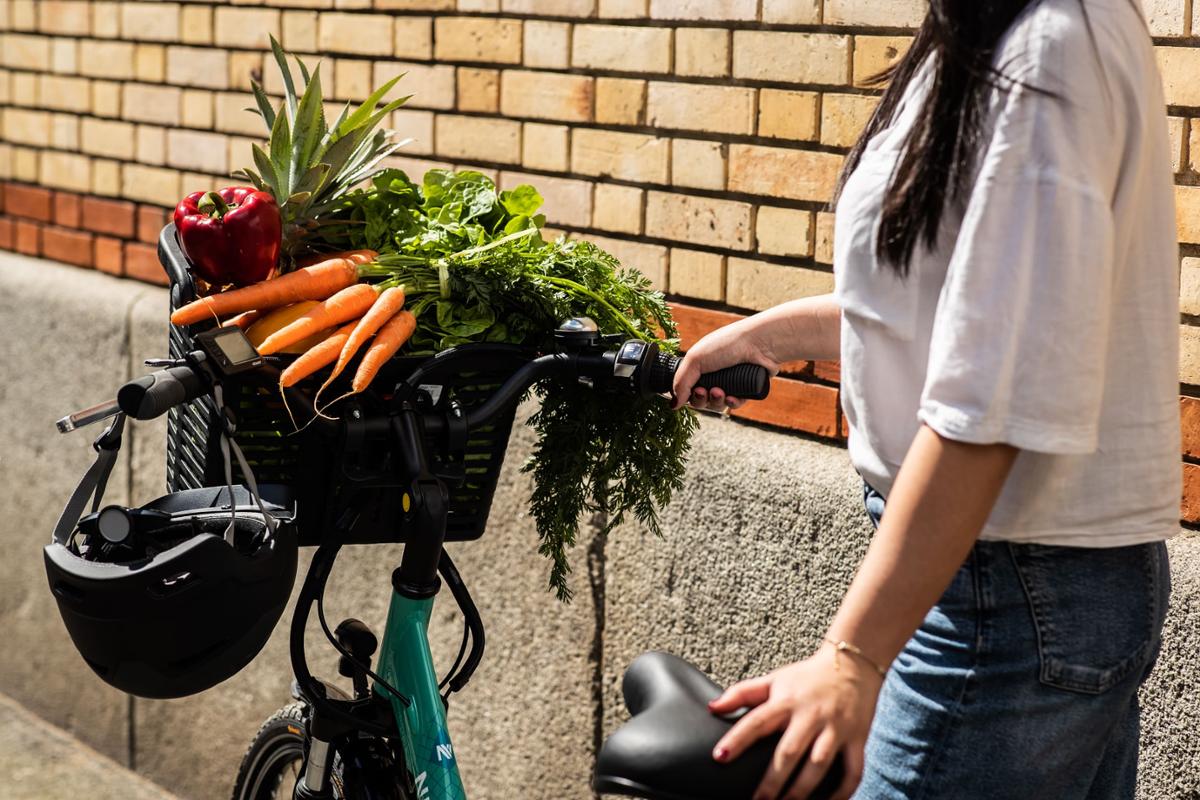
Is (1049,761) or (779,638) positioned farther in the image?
(779,638)

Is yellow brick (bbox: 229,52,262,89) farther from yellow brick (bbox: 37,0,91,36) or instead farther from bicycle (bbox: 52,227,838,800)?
bicycle (bbox: 52,227,838,800)

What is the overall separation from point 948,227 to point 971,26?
→ 0.19m

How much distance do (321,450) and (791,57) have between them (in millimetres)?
1382

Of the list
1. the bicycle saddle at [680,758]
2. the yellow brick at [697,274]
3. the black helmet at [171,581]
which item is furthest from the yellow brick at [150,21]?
the bicycle saddle at [680,758]

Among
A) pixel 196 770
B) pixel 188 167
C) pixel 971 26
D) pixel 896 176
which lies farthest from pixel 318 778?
pixel 188 167

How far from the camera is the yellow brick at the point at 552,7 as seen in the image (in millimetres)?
3257

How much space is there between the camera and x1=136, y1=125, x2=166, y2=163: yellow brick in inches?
174

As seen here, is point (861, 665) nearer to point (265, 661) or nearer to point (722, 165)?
point (722, 165)

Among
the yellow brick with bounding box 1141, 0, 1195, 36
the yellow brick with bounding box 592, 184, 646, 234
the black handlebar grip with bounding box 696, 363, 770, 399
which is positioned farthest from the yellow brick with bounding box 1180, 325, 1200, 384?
the yellow brick with bounding box 592, 184, 646, 234

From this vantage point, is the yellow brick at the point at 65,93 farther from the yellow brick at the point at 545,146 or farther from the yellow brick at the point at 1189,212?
the yellow brick at the point at 1189,212

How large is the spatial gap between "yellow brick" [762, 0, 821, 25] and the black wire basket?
116 centimetres

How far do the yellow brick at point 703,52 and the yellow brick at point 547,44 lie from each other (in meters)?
0.35

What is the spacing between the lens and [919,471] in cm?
131

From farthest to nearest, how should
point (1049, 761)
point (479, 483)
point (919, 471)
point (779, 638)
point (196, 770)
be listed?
point (196, 770)
point (779, 638)
point (479, 483)
point (1049, 761)
point (919, 471)
